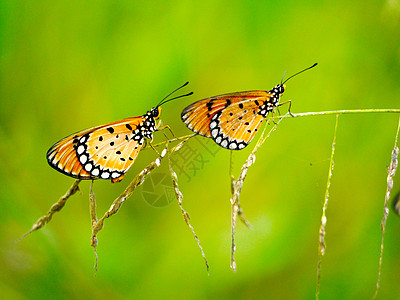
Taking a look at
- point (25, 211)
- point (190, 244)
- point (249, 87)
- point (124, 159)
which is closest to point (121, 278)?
point (190, 244)

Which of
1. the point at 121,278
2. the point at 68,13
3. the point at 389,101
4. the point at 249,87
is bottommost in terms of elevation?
the point at 121,278

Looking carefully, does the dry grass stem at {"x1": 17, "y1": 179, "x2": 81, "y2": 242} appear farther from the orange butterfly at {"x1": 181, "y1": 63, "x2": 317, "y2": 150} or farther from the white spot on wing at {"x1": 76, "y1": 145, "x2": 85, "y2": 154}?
the orange butterfly at {"x1": 181, "y1": 63, "x2": 317, "y2": 150}

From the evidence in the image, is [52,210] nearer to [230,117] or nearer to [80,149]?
[80,149]

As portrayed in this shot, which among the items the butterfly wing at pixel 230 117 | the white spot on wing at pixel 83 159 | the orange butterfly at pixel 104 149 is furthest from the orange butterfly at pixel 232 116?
the white spot on wing at pixel 83 159

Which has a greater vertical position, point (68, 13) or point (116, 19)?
point (68, 13)

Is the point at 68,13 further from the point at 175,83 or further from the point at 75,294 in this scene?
the point at 75,294

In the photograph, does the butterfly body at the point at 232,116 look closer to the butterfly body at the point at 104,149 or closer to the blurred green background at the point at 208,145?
the butterfly body at the point at 104,149
